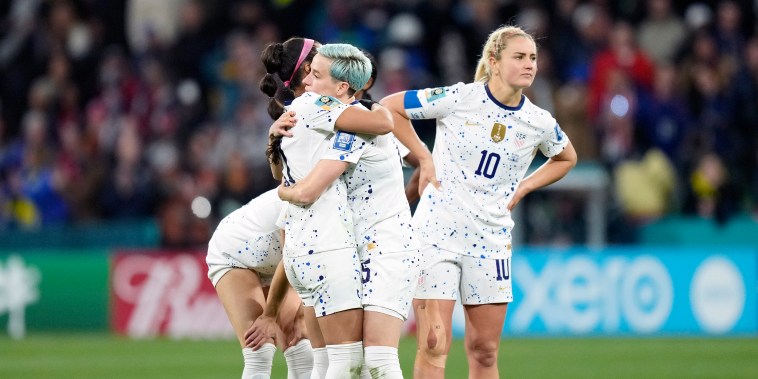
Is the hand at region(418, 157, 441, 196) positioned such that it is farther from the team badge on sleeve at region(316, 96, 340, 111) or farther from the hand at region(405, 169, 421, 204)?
the team badge on sleeve at region(316, 96, 340, 111)

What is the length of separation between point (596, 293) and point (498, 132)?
7984 mm

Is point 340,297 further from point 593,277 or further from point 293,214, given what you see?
point 593,277

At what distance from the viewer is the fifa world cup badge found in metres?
7.54

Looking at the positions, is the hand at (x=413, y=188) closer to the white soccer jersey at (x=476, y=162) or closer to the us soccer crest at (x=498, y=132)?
the white soccer jersey at (x=476, y=162)

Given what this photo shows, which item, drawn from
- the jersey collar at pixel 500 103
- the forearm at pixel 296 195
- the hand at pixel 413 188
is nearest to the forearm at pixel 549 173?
the jersey collar at pixel 500 103

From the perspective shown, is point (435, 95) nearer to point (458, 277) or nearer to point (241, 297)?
point (458, 277)

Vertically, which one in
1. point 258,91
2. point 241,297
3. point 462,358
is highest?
point 258,91

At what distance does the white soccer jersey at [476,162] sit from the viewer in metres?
7.55

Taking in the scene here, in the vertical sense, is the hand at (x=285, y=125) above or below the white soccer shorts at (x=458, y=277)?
above

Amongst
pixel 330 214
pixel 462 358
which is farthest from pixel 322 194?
pixel 462 358

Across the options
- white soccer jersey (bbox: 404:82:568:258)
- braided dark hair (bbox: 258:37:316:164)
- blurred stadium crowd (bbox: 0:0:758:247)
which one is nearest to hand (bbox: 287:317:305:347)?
white soccer jersey (bbox: 404:82:568:258)

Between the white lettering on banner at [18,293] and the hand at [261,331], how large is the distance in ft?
33.2

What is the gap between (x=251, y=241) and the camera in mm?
7254

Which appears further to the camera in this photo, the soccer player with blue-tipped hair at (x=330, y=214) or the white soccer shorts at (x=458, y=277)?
the white soccer shorts at (x=458, y=277)
